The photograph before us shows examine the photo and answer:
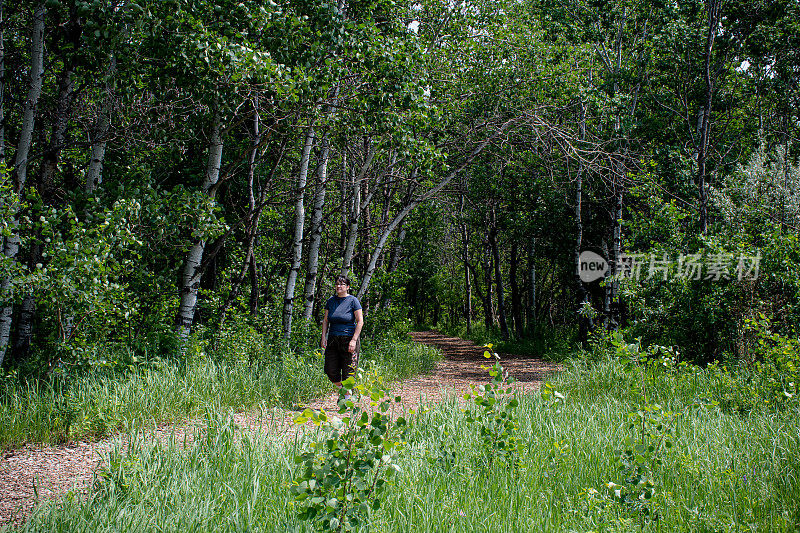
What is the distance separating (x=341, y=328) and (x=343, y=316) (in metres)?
0.16

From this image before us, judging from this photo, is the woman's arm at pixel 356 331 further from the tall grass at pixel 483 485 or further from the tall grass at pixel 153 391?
the tall grass at pixel 483 485

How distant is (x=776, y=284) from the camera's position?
698cm

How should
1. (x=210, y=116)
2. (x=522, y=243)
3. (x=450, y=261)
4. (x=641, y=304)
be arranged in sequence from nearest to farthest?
(x=210, y=116), (x=641, y=304), (x=522, y=243), (x=450, y=261)

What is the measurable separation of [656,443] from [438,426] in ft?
5.73

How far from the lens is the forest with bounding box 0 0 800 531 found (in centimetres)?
493

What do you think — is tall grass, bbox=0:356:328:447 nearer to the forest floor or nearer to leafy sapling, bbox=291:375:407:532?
the forest floor

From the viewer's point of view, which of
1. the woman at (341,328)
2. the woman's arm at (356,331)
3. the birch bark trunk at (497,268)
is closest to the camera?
the woman's arm at (356,331)

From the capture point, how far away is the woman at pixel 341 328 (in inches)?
245

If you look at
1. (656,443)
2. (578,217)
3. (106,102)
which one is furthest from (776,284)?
(106,102)

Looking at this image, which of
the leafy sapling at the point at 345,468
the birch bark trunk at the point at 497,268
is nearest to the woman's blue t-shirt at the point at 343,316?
the leafy sapling at the point at 345,468

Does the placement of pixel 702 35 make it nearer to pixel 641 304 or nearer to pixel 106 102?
pixel 641 304

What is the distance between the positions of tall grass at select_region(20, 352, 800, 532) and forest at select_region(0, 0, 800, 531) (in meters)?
0.06

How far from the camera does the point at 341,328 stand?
6262mm

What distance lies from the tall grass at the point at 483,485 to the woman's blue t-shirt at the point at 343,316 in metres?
1.93
